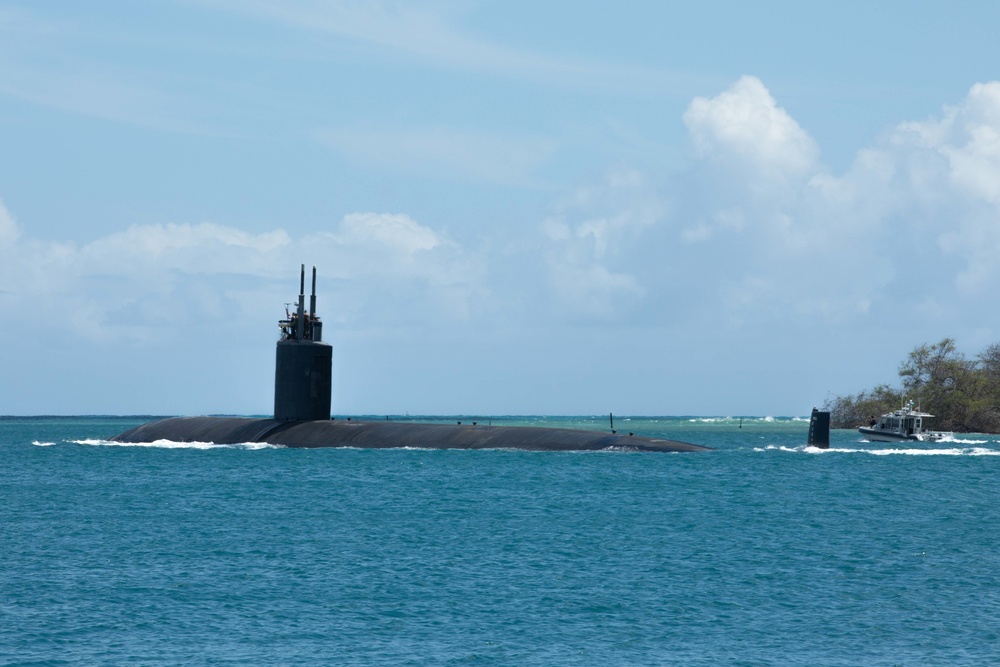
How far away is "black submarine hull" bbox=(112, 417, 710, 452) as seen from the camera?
63281 mm

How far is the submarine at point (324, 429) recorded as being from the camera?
6281cm

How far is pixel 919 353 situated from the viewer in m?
136

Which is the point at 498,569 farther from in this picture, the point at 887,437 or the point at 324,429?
the point at 887,437

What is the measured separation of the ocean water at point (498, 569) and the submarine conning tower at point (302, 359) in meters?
9.08

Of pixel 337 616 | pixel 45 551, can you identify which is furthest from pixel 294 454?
pixel 337 616

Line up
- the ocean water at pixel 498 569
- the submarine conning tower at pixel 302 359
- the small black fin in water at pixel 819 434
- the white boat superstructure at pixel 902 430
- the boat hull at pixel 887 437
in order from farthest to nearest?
1. the white boat superstructure at pixel 902 430
2. the boat hull at pixel 887 437
3. the small black fin in water at pixel 819 434
4. the submarine conning tower at pixel 302 359
5. the ocean water at pixel 498 569

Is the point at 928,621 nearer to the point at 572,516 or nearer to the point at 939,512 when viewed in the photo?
the point at 572,516

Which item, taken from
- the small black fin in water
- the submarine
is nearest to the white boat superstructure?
the small black fin in water

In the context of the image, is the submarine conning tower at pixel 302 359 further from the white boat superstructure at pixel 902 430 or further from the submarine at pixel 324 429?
the white boat superstructure at pixel 902 430

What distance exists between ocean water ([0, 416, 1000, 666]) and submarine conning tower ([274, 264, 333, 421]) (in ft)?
29.8

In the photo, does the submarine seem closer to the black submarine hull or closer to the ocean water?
the black submarine hull

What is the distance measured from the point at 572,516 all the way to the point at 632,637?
672 inches

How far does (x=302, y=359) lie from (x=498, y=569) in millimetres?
35464

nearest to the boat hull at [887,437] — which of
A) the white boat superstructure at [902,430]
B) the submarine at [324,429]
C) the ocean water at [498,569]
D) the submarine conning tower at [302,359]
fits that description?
the white boat superstructure at [902,430]
